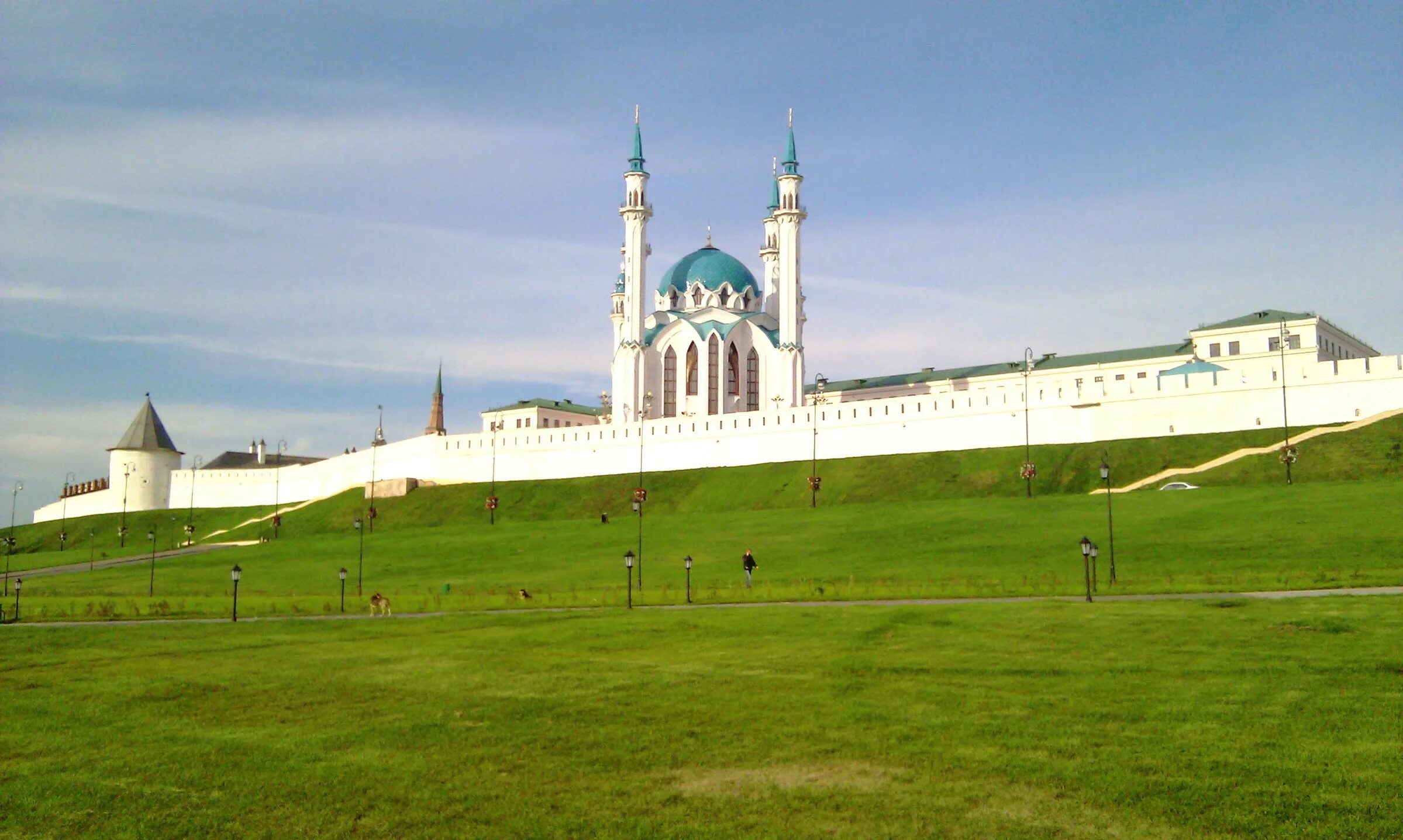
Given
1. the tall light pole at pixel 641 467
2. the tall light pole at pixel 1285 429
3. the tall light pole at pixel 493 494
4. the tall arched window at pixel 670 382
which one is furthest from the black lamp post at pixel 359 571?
the tall arched window at pixel 670 382

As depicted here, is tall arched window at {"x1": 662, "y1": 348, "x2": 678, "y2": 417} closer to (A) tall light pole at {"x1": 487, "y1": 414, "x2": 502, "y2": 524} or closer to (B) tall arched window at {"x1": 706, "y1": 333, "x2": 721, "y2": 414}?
(B) tall arched window at {"x1": 706, "y1": 333, "x2": 721, "y2": 414}

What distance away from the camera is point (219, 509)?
11244cm

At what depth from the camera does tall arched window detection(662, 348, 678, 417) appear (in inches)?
4473

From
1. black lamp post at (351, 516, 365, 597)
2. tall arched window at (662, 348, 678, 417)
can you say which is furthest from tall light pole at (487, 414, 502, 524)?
tall arched window at (662, 348, 678, 417)

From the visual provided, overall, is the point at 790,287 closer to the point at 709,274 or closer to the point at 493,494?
the point at 709,274

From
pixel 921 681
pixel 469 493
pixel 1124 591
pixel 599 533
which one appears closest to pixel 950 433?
pixel 599 533

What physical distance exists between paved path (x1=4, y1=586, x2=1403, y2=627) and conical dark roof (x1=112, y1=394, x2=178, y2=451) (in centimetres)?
9266

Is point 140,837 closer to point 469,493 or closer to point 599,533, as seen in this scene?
point 599,533

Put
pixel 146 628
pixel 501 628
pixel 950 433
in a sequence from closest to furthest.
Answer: pixel 501 628 < pixel 146 628 < pixel 950 433

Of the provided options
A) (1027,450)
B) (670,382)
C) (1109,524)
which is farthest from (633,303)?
(1109,524)

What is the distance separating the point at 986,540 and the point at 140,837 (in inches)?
1647

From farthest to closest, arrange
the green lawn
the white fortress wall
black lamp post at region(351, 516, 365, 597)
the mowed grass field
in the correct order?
the white fortress wall < black lamp post at region(351, 516, 365, 597) < the green lawn < the mowed grass field

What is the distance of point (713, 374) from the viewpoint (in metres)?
113

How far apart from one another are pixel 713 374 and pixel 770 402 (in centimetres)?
680
